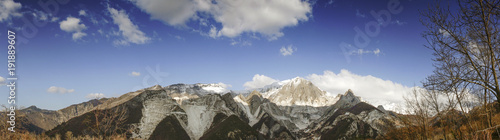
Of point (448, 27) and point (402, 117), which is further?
point (402, 117)

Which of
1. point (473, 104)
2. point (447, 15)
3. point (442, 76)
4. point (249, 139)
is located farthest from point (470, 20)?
point (249, 139)

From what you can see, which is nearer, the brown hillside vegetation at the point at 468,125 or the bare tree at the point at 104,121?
A: the brown hillside vegetation at the point at 468,125

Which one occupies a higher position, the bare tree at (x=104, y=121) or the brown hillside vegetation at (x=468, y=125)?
the bare tree at (x=104, y=121)

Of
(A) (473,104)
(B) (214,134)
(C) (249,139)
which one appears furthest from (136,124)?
(A) (473,104)

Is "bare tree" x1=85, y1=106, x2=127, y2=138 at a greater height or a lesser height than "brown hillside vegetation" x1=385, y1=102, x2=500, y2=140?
greater

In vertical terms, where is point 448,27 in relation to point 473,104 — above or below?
above

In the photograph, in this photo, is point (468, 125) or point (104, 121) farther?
point (104, 121)

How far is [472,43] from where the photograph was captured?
10961 millimetres

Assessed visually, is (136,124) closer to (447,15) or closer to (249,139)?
(249,139)

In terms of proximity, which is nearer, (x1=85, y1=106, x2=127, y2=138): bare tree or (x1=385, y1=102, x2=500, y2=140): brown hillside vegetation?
(x1=385, y1=102, x2=500, y2=140): brown hillside vegetation

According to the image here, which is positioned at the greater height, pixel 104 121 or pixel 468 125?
pixel 104 121

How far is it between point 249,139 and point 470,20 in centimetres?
19873

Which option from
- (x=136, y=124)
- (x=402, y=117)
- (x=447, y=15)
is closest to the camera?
(x=447, y=15)

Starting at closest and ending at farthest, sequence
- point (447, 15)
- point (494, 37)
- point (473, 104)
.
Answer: point (494, 37)
point (447, 15)
point (473, 104)
